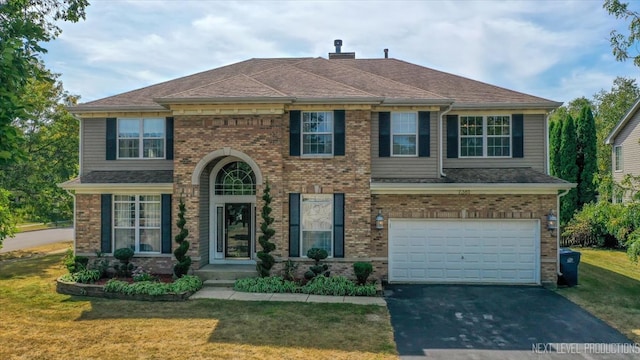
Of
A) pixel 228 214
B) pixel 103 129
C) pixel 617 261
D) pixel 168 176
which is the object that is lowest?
pixel 617 261

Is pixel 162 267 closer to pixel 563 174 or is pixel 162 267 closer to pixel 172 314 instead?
pixel 172 314

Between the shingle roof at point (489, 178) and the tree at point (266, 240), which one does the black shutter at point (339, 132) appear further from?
the tree at point (266, 240)

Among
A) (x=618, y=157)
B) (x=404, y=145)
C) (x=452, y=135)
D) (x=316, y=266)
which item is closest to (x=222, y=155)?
(x=316, y=266)

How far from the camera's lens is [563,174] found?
73.2 ft

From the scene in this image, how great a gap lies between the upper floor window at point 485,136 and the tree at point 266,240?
7.04m

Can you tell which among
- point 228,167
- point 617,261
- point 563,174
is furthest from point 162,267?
point 563,174

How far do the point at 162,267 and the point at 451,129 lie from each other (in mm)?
10683

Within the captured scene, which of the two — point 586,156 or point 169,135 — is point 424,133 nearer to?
point 169,135

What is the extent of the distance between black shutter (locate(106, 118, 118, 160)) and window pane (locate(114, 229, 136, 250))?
272 centimetres

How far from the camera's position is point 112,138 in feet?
46.7

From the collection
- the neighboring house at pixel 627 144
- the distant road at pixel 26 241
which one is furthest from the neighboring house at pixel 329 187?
the distant road at pixel 26 241

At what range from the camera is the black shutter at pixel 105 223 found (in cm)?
1330

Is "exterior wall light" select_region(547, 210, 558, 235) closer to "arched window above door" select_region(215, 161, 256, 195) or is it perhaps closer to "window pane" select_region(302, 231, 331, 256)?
"window pane" select_region(302, 231, 331, 256)

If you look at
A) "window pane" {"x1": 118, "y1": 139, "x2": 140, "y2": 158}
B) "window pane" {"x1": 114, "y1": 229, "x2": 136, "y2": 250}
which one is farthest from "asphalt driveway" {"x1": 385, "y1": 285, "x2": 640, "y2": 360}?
"window pane" {"x1": 118, "y1": 139, "x2": 140, "y2": 158}
